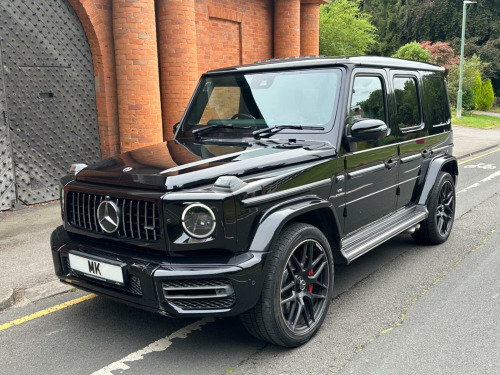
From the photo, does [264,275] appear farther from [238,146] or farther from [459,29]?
[459,29]

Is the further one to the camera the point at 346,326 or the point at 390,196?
the point at 390,196

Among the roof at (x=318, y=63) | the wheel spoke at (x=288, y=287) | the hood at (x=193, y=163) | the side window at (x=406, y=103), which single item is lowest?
the wheel spoke at (x=288, y=287)

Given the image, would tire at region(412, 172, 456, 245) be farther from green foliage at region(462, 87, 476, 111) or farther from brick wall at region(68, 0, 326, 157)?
green foliage at region(462, 87, 476, 111)

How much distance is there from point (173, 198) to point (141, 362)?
1.19 metres

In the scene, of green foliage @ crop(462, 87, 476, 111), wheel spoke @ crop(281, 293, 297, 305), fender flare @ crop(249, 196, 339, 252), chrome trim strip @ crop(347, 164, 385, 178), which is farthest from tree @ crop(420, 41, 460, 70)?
wheel spoke @ crop(281, 293, 297, 305)

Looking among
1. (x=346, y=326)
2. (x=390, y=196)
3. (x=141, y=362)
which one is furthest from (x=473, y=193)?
(x=141, y=362)

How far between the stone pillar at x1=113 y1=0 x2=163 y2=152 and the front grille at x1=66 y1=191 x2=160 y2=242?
5638 mm

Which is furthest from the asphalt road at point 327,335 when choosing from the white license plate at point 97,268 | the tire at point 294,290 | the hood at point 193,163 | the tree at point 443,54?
the tree at point 443,54

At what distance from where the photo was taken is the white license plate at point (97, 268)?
3198 mm

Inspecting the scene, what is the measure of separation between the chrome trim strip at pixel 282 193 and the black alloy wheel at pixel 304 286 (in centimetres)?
36

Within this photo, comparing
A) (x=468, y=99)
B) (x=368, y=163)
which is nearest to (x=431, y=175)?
(x=368, y=163)

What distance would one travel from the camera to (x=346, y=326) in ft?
12.5

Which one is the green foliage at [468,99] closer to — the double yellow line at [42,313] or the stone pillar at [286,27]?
the stone pillar at [286,27]

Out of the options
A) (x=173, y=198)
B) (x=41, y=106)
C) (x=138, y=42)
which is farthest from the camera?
(x=138, y=42)
